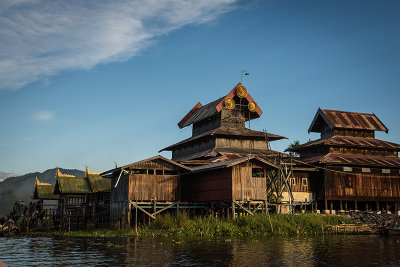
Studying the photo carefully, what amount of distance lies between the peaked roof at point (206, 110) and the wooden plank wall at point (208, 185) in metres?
15.2

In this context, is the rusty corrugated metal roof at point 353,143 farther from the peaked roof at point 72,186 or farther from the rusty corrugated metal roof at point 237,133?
the peaked roof at point 72,186

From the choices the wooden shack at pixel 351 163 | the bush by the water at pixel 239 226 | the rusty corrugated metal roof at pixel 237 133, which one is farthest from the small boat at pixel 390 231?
the rusty corrugated metal roof at pixel 237 133

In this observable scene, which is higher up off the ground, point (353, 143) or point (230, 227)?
point (353, 143)

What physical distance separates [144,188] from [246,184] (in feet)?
27.3

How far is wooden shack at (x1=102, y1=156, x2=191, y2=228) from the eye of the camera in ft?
112

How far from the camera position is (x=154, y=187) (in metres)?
35.2

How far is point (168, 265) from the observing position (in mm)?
16703

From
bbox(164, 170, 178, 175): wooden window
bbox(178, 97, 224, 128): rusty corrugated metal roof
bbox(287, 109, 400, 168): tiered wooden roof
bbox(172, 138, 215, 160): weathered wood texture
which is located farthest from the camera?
bbox(178, 97, 224, 128): rusty corrugated metal roof

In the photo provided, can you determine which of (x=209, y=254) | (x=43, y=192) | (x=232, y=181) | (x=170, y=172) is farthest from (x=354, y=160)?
(x=43, y=192)

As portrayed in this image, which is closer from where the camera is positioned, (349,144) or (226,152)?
(226,152)

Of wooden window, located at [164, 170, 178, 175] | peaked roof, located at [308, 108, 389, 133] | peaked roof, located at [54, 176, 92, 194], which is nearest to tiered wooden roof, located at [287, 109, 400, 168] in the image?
peaked roof, located at [308, 108, 389, 133]

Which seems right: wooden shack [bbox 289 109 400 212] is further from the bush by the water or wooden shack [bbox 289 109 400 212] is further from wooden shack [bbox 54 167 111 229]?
wooden shack [bbox 54 167 111 229]

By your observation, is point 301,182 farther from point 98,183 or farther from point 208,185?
point 98,183

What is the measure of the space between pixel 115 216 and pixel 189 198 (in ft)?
21.6
